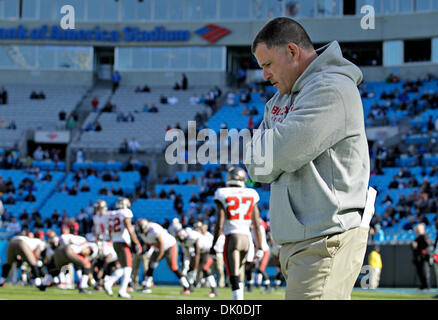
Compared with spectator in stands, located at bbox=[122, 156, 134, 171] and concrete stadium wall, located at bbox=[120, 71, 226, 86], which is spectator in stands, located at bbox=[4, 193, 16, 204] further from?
concrete stadium wall, located at bbox=[120, 71, 226, 86]

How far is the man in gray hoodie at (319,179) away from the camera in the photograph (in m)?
Answer: 3.57

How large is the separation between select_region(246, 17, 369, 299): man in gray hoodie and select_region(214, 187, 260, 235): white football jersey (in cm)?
849

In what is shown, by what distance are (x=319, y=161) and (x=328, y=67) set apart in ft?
1.61

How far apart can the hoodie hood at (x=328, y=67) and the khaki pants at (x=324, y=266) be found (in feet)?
2.46

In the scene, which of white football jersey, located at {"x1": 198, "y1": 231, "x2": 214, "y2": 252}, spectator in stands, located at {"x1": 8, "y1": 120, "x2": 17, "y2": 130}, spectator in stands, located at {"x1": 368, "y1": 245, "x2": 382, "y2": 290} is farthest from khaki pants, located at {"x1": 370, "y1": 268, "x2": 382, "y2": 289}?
spectator in stands, located at {"x1": 8, "y1": 120, "x2": 17, "y2": 130}

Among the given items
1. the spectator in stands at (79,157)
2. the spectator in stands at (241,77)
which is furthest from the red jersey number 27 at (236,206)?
the spectator in stands at (241,77)

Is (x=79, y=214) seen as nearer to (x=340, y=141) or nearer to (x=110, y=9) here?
(x=110, y=9)

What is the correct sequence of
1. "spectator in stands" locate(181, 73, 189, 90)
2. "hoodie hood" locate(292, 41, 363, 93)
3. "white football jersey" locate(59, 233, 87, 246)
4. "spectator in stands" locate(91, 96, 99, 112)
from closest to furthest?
"hoodie hood" locate(292, 41, 363, 93) < "white football jersey" locate(59, 233, 87, 246) < "spectator in stands" locate(91, 96, 99, 112) < "spectator in stands" locate(181, 73, 189, 90)

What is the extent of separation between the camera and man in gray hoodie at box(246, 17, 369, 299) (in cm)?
357

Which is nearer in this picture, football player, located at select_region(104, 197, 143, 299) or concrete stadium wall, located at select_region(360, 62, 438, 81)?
football player, located at select_region(104, 197, 143, 299)

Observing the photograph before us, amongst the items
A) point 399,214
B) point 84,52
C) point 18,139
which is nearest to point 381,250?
point 399,214

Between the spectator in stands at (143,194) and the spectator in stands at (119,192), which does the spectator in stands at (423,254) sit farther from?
the spectator in stands at (119,192)

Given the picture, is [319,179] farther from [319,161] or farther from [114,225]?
[114,225]
